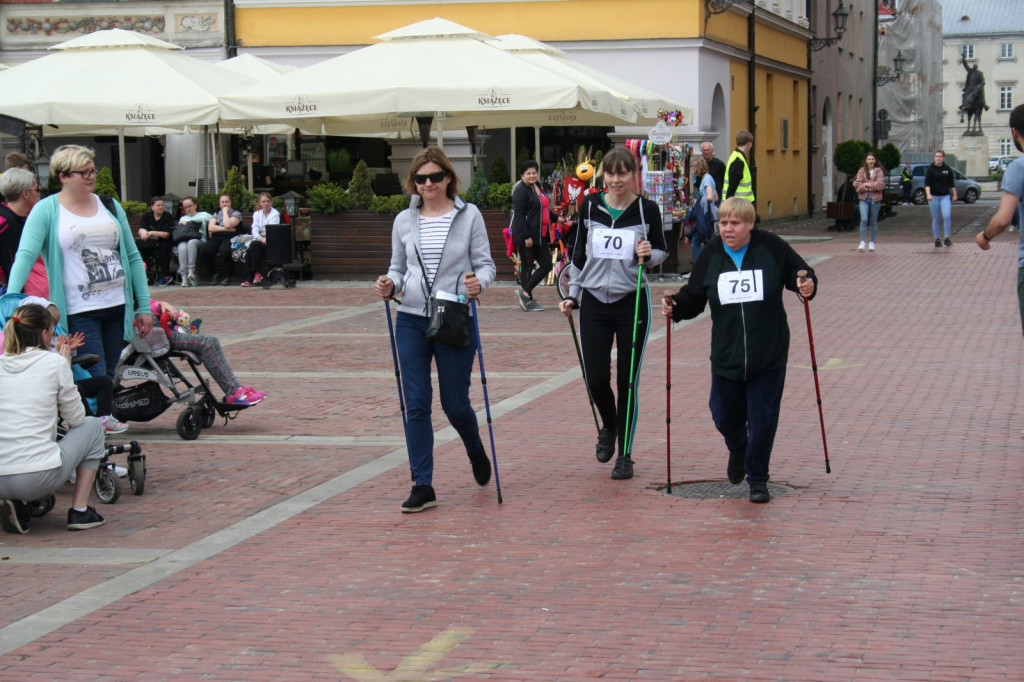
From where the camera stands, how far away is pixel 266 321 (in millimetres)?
15969

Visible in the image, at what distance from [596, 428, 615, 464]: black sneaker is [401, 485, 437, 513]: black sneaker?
1.25 m

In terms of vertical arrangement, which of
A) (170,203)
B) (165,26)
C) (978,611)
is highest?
(165,26)

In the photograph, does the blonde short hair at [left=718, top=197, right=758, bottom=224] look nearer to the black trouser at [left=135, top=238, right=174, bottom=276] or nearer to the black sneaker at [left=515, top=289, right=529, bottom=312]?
the black sneaker at [left=515, top=289, right=529, bottom=312]

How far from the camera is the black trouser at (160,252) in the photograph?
68.7 feet

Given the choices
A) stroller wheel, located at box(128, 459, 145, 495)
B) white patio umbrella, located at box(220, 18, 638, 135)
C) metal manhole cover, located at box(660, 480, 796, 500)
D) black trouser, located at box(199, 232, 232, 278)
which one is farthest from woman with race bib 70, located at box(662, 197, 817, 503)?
black trouser, located at box(199, 232, 232, 278)

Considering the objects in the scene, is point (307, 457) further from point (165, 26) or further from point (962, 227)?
point (962, 227)

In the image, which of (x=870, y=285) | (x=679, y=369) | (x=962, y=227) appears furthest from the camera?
(x=962, y=227)

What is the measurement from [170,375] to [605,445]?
121 inches

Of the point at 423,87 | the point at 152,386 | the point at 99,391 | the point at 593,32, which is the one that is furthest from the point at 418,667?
the point at 593,32

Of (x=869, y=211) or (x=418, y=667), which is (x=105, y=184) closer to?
(x=869, y=211)

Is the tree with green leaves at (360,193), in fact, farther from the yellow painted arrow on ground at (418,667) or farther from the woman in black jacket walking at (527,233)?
the yellow painted arrow on ground at (418,667)

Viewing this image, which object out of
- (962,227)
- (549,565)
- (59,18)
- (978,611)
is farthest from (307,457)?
(962,227)

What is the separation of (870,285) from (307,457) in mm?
12000

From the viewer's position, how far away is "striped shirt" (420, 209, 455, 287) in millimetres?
7148
